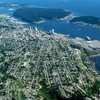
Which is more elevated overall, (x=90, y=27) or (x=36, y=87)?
(x=90, y=27)

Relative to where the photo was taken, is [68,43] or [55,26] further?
[55,26]

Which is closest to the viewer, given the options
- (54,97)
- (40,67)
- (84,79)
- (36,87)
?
(54,97)

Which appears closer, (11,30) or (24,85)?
(24,85)

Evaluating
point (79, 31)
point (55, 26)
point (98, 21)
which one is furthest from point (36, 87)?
point (98, 21)

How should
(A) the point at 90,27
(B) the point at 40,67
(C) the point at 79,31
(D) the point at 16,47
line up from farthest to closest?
(A) the point at 90,27 < (C) the point at 79,31 < (D) the point at 16,47 < (B) the point at 40,67

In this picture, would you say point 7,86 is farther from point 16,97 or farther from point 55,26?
point 55,26

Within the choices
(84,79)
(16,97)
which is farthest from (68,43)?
(16,97)

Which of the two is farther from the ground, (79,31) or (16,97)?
(79,31)

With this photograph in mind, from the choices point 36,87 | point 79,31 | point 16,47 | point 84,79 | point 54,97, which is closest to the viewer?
point 54,97

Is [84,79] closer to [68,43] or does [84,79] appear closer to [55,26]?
[68,43]
